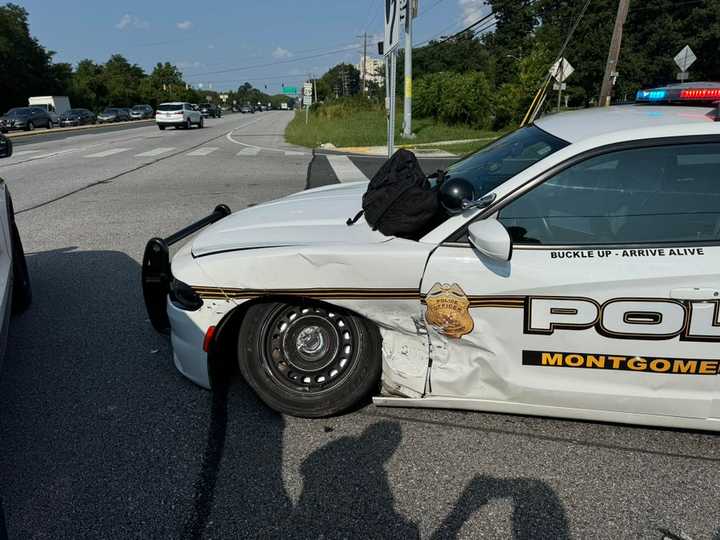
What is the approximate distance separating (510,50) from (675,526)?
73.0 metres

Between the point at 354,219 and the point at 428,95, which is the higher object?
the point at 428,95

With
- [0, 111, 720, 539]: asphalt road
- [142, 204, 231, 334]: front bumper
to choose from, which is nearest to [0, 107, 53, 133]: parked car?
[0, 111, 720, 539]: asphalt road

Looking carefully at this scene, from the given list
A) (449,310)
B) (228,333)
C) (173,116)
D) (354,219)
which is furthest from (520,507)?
(173,116)

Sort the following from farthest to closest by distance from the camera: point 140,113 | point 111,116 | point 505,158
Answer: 1. point 140,113
2. point 111,116
3. point 505,158

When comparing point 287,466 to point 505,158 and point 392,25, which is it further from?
point 392,25

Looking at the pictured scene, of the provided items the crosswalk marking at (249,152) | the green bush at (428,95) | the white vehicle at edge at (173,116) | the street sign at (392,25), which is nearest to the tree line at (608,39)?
the green bush at (428,95)

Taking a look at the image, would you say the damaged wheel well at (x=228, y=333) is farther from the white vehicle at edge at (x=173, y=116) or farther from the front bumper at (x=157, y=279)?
the white vehicle at edge at (x=173, y=116)

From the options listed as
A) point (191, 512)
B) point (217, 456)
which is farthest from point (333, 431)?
point (191, 512)

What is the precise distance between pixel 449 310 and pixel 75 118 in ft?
176

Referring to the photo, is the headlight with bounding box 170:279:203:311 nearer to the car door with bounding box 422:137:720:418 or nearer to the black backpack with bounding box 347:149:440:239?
the black backpack with bounding box 347:149:440:239

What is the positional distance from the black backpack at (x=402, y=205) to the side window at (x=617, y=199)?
0.37 metres

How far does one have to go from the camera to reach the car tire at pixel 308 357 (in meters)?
2.98

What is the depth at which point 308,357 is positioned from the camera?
3027mm

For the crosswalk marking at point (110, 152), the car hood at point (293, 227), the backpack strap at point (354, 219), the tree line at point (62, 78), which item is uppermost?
the tree line at point (62, 78)
